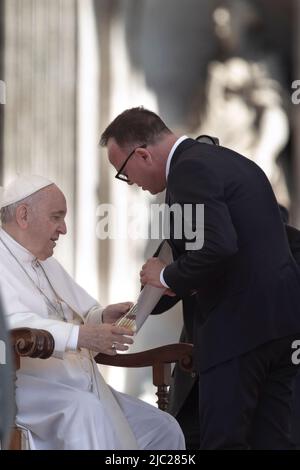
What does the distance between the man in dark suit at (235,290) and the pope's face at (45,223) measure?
577 mm

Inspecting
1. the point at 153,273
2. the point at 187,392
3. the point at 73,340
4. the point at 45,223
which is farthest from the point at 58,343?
the point at 187,392

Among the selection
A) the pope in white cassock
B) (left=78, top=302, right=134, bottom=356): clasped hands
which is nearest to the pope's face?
the pope in white cassock

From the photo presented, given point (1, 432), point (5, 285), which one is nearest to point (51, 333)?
point (5, 285)

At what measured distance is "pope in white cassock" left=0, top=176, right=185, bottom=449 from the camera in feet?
14.2

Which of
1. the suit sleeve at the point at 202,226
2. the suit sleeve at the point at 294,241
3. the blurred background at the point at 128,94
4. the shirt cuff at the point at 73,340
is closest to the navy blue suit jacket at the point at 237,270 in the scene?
the suit sleeve at the point at 202,226

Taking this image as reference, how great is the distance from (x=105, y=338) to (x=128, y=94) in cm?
763

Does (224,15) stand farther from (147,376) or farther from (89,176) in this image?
(147,376)

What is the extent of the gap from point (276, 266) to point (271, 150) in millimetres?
8022

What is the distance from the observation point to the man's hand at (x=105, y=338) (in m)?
4.34

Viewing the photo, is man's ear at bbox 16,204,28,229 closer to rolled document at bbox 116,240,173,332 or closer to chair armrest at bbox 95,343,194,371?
rolled document at bbox 116,240,173,332

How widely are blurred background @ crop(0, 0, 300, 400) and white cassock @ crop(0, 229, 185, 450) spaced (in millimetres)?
5024

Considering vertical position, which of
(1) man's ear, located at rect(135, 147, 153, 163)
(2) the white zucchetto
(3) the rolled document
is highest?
(1) man's ear, located at rect(135, 147, 153, 163)

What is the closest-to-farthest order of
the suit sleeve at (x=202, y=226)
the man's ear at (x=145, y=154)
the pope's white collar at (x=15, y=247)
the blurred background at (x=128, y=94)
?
the suit sleeve at (x=202, y=226) → the man's ear at (x=145, y=154) → the pope's white collar at (x=15, y=247) → the blurred background at (x=128, y=94)

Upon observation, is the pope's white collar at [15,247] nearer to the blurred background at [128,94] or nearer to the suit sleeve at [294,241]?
the suit sleeve at [294,241]
